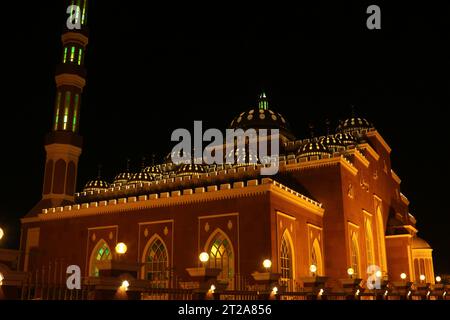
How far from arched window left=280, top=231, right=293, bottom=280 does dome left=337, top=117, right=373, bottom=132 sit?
1544cm

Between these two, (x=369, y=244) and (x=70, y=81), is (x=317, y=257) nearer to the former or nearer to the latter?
(x=369, y=244)

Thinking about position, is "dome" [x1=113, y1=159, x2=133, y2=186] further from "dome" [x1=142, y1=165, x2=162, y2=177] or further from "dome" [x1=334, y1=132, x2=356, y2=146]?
"dome" [x1=334, y1=132, x2=356, y2=146]

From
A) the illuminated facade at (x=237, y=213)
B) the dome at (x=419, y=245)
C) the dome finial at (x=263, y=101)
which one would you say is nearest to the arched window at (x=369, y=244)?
the illuminated facade at (x=237, y=213)

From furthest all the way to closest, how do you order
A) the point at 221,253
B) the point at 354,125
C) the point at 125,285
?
1. the point at 354,125
2. the point at 221,253
3. the point at 125,285

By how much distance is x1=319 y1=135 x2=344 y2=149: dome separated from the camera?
102 ft

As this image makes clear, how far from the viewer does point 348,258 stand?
2631 centimetres

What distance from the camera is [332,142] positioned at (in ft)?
103

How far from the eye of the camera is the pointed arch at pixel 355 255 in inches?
1091

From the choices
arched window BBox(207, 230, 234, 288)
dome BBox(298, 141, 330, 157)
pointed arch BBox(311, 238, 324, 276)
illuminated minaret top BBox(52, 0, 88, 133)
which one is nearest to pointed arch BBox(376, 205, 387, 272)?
pointed arch BBox(311, 238, 324, 276)

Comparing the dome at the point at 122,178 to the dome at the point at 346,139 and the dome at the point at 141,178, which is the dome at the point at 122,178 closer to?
the dome at the point at 141,178

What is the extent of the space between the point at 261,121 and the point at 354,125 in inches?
297

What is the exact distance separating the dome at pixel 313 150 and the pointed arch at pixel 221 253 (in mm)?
8233

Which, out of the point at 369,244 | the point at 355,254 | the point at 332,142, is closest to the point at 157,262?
the point at 355,254
